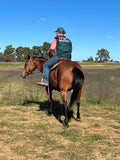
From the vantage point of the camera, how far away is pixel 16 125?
5648mm

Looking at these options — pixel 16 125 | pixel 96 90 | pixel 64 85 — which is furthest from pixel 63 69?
pixel 96 90

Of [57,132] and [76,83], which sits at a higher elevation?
[76,83]

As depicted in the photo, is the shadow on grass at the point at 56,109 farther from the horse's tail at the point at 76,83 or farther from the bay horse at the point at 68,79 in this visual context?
the horse's tail at the point at 76,83

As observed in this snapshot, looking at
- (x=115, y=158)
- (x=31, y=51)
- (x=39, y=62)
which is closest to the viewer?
(x=115, y=158)

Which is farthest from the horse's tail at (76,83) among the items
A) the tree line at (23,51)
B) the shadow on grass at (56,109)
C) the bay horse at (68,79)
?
the tree line at (23,51)

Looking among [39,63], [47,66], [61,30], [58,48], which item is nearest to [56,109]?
[39,63]

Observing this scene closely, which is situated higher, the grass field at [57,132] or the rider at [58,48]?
the rider at [58,48]

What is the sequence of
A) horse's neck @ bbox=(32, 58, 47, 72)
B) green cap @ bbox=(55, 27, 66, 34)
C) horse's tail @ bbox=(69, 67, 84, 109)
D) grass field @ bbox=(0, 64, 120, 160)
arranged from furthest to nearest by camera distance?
horse's neck @ bbox=(32, 58, 47, 72) → green cap @ bbox=(55, 27, 66, 34) → horse's tail @ bbox=(69, 67, 84, 109) → grass field @ bbox=(0, 64, 120, 160)

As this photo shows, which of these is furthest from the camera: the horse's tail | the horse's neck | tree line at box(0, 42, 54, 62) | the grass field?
tree line at box(0, 42, 54, 62)

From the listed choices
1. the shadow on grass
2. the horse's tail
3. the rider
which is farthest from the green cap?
the shadow on grass

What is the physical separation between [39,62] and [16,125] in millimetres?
2563

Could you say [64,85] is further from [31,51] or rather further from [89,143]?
[31,51]

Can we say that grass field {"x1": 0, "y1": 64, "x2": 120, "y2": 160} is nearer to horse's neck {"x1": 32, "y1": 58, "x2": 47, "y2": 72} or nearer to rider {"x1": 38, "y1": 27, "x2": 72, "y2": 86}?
rider {"x1": 38, "y1": 27, "x2": 72, "y2": 86}

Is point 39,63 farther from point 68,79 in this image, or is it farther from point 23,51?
point 23,51
